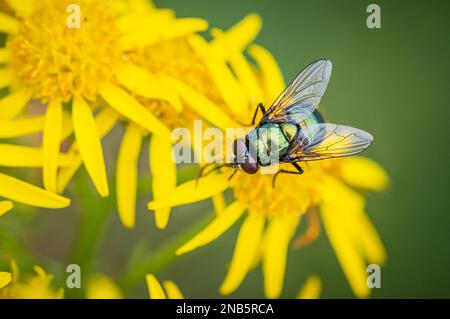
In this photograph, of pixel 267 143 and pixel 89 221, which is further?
pixel 89 221

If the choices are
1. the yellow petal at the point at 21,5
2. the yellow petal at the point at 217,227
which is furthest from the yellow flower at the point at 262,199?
the yellow petal at the point at 21,5

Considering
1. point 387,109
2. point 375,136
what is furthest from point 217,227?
point 387,109

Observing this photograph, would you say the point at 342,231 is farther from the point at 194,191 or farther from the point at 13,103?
the point at 13,103

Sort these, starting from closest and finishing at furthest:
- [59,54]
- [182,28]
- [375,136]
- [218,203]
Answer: [59,54], [218,203], [182,28], [375,136]

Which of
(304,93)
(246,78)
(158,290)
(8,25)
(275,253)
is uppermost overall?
(8,25)

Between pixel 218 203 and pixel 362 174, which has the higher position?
pixel 362 174

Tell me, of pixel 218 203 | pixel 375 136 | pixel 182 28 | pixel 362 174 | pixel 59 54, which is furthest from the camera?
pixel 375 136

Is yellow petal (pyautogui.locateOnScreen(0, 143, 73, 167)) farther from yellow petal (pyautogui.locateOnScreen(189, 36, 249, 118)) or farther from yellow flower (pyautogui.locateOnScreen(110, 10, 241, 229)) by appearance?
yellow petal (pyautogui.locateOnScreen(189, 36, 249, 118))
